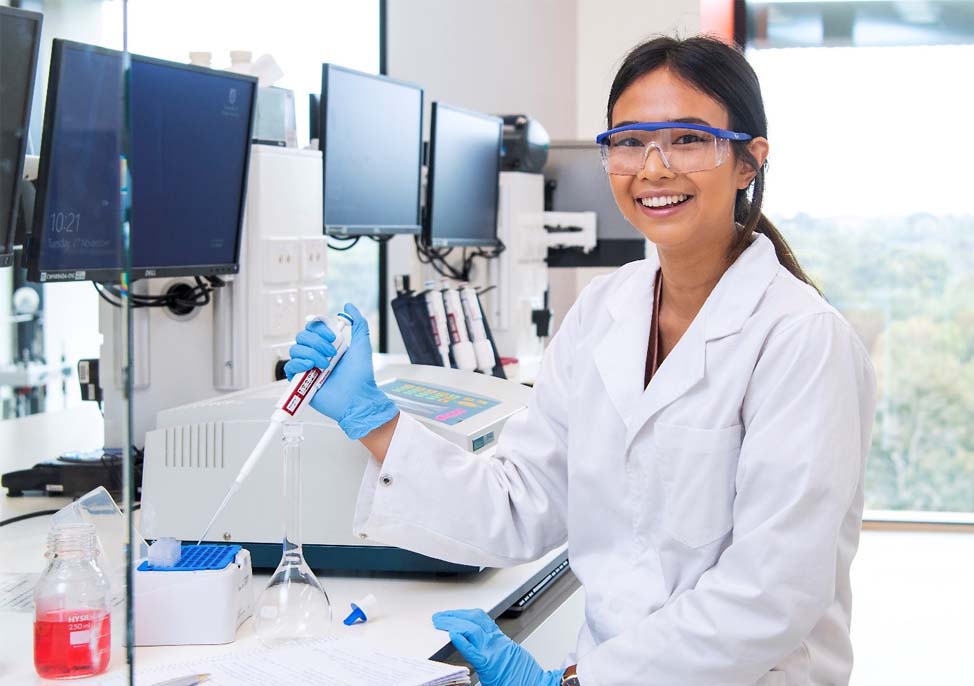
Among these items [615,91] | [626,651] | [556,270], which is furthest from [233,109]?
[556,270]

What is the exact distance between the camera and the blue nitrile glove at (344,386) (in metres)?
1.54

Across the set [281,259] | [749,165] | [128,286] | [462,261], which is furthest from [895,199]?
[128,286]

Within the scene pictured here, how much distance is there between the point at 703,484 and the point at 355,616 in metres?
0.46

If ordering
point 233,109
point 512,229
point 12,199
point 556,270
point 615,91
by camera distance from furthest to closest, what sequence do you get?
point 556,270, point 512,229, point 233,109, point 615,91, point 12,199

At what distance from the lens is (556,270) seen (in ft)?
16.9

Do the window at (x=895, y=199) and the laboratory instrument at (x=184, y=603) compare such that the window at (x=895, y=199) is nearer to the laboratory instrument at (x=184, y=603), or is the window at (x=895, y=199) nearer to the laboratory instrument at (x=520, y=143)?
the laboratory instrument at (x=520, y=143)

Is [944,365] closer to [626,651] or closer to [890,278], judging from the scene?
[890,278]

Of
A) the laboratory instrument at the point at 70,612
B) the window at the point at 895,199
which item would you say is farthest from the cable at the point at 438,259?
the window at the point at 895,199

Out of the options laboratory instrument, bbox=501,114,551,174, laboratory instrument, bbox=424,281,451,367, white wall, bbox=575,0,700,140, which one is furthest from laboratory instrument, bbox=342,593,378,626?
white wall, bbox=575,0,700,140

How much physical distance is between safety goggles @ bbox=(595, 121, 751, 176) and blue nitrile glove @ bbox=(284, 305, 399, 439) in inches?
17.8

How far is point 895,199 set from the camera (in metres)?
5.30

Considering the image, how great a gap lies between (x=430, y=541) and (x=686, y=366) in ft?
1.39

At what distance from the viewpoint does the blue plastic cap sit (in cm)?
145

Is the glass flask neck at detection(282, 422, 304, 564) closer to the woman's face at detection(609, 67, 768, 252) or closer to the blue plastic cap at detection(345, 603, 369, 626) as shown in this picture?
the blue plastic cap at detection(345, 603, 369, 626)
